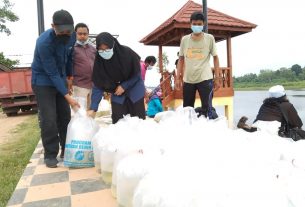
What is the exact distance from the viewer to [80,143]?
2871 millimetres

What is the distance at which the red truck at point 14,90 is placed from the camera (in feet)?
44.3

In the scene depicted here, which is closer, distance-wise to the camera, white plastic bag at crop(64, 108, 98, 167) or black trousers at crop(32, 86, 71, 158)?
white plastic bag at crop(64, 108, 98, 167)

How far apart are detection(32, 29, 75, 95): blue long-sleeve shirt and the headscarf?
317 millimetres

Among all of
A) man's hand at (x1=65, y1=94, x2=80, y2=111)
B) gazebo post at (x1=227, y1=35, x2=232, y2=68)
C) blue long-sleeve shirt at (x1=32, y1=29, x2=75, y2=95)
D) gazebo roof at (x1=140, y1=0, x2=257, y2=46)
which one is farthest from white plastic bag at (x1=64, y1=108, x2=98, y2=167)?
gazebo post at (x1=227, y1=35, x2=232, y2=68)

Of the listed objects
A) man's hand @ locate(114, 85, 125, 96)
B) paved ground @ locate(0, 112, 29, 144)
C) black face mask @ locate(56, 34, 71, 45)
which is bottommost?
paved ground @ locate(0, 112, 29, 144)

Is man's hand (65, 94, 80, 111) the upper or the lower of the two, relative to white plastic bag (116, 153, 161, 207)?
upper

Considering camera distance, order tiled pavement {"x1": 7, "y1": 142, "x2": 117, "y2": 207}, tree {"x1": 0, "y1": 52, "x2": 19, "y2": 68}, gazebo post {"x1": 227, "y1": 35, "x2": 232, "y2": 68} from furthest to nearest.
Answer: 1. tree {"x1": 0, "y1": 52, "x2": 19, "y2": 68}
2. gazebo post {"x1": 227, "y1": 35, "x2": 232, "y2": 68}
3. tiled pavement {"x1": 7, "y1": 142, "x2": 117, "y2": 207}

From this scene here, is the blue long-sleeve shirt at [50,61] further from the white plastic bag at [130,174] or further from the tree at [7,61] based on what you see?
the tree at [7,61]

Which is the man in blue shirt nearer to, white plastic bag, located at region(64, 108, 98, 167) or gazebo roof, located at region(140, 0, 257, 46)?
white plastic bag, located at region(64, 108, 98, 167)

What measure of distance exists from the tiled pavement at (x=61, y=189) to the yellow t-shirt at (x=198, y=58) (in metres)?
1.63

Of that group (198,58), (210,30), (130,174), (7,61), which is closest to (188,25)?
(210,30)

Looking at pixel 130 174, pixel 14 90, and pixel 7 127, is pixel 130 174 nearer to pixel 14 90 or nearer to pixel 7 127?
pixel 7 127

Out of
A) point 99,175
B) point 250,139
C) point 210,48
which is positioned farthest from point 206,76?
point 250,139

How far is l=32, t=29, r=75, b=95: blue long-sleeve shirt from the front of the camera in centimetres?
288
